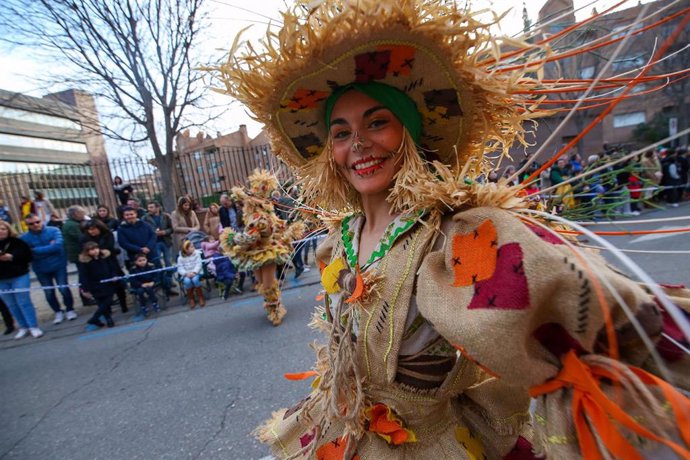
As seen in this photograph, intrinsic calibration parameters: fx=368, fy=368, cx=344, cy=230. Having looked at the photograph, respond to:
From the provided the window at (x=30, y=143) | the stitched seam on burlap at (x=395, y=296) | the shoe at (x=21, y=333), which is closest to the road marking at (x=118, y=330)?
the shoe at (x=21, y=333)

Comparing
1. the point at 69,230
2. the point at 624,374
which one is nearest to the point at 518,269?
the point at 624,374

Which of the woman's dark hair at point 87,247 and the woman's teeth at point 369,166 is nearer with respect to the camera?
the woman's teeth at point 369,166

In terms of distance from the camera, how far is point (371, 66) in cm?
112

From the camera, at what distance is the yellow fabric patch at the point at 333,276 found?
1.28m

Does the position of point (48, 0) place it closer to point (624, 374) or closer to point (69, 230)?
point (69, 230)

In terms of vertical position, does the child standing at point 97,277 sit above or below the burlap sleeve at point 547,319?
below

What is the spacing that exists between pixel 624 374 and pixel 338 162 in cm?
100

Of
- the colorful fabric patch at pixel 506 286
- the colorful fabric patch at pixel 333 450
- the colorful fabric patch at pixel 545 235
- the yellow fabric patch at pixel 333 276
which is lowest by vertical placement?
the colorful fabric patch at pixel 333 450

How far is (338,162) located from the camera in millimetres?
1352

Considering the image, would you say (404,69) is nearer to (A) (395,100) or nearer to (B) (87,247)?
(A) (395,100)

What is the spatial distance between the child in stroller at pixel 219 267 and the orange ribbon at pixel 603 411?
611cm

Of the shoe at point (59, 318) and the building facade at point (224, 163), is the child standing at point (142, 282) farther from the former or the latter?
the building facade at point (224, 163)

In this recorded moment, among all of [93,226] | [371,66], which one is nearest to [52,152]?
[93,226]

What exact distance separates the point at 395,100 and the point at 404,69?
10 centimetres
